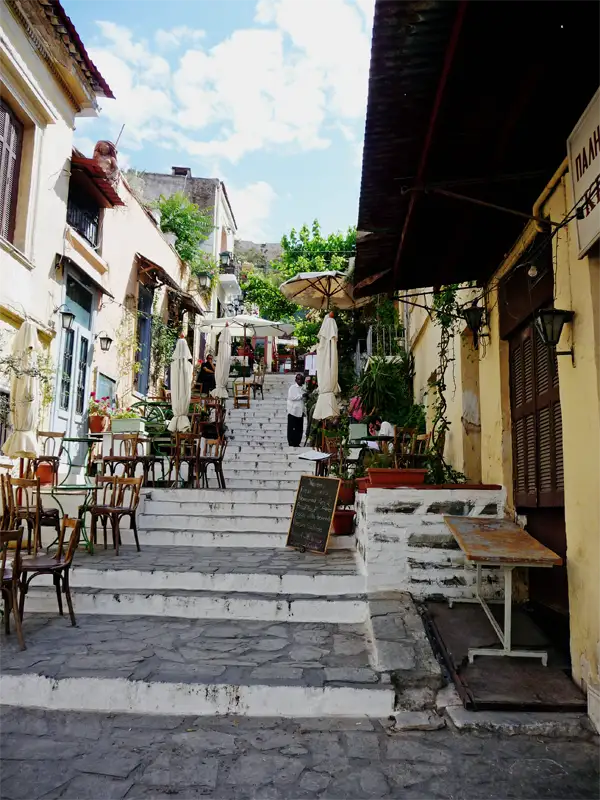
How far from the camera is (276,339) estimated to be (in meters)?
29.7

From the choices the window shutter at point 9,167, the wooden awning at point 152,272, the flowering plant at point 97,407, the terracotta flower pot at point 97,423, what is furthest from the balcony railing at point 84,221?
the terracotta flower pot at point 97,423

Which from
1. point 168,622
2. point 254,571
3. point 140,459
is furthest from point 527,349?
point 140,459

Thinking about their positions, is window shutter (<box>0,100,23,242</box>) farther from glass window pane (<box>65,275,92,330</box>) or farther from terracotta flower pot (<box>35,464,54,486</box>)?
terracotta flower pot (<box>35,464,54,486</box>)

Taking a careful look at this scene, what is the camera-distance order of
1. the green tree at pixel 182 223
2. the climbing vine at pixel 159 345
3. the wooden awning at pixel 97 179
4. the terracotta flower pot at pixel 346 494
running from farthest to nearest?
the green tree at pixel 182 223, the climbing vine at pixel 159 345, the wooden awning at pixel 97 179, the terracotta flower pot at pixel 346 494

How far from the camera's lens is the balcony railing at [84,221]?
1027 centimetres

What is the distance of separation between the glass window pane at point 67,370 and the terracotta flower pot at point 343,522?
5.24 m

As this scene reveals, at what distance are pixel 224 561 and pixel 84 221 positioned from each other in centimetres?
754

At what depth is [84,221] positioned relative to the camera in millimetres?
10805

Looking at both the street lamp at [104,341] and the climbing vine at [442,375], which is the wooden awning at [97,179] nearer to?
the street lamp at [104,341]

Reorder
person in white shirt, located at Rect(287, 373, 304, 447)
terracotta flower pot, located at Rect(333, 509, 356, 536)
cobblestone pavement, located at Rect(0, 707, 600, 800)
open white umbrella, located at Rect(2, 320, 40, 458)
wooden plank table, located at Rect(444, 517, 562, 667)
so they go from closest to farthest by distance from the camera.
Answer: cobblestone pavement, located at Rect(0, 707, 600, 800) → wooden plank table, located at Rect(444, 517, 562, 667) → open white umbrella, located at Rect(2, 320, 40, 458) → terracotta flower pot, located at Rect(333, 509, 356, 536) → person in white shirt, located at Rect(287, 373, 304, 447)

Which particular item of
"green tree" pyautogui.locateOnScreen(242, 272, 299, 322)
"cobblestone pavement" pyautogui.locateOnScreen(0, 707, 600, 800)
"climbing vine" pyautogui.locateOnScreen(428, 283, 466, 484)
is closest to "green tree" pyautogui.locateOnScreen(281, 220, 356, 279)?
"green tree" pyautogui.locateOnScreen(242, 272, 299, 322)

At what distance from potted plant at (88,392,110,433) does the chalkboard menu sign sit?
4920 millimetres

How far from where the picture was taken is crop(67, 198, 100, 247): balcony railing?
404 inches

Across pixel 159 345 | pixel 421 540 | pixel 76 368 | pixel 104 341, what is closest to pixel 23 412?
pixel 76 368
